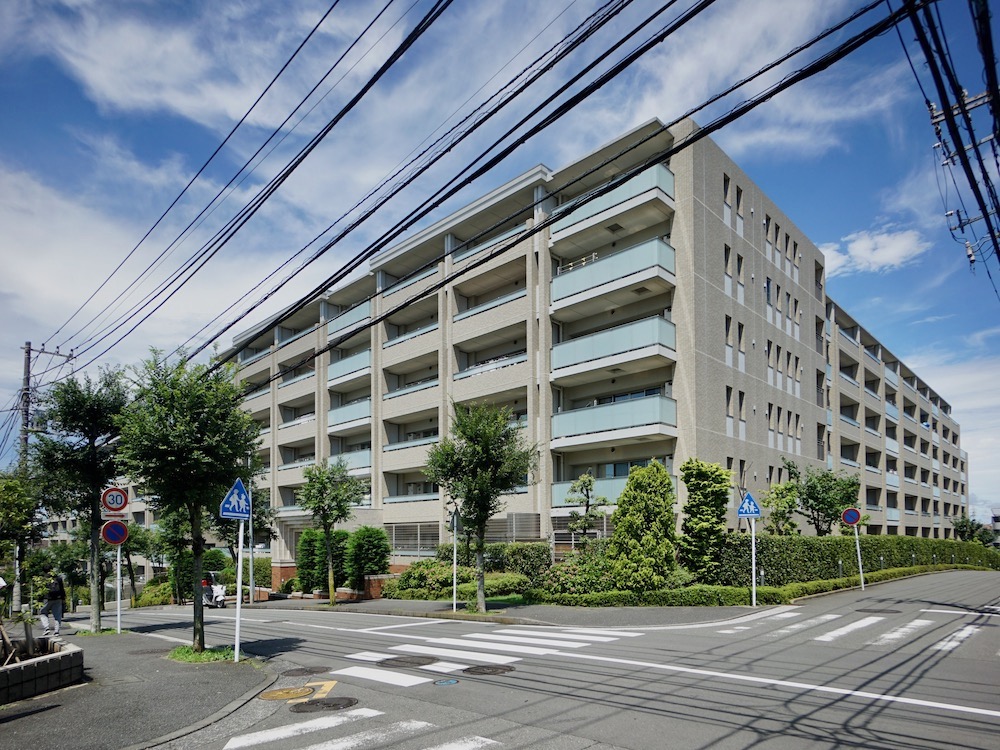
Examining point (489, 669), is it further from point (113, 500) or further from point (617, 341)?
point (617, 341)

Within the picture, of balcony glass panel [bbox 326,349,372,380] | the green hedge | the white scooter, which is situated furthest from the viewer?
balcony glass panel [bbox 326,349,372,380]

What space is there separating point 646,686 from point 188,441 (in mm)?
9178

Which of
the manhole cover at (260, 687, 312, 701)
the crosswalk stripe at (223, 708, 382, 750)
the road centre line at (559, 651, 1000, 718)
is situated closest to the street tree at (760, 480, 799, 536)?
the road centre line at (559, 651, 1000, 718)

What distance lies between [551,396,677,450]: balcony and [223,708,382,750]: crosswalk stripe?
1909 cm

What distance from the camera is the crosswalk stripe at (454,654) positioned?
12.4m

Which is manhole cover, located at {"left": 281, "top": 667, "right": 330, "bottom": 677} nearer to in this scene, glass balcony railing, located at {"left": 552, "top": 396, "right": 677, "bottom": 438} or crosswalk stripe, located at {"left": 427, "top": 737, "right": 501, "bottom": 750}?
crosswalk stripe, located at {"left": 427, "top": 737, "right": 501, "bottom": 750}

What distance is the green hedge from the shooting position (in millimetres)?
21391

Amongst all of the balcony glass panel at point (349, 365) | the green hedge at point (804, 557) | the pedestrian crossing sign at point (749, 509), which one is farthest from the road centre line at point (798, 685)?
the balcony glass panel at point (349, 365)

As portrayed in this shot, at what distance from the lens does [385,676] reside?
11195mm

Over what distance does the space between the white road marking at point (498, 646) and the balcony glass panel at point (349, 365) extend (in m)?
27.6

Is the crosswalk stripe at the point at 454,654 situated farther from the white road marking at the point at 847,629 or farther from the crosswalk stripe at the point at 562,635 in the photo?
the white road marking at the point at 847,629

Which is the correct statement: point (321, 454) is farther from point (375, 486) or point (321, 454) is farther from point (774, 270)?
point (774, 270)

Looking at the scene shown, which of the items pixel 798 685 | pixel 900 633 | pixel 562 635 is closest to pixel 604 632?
pixel 562 635

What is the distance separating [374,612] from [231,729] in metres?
16.3
